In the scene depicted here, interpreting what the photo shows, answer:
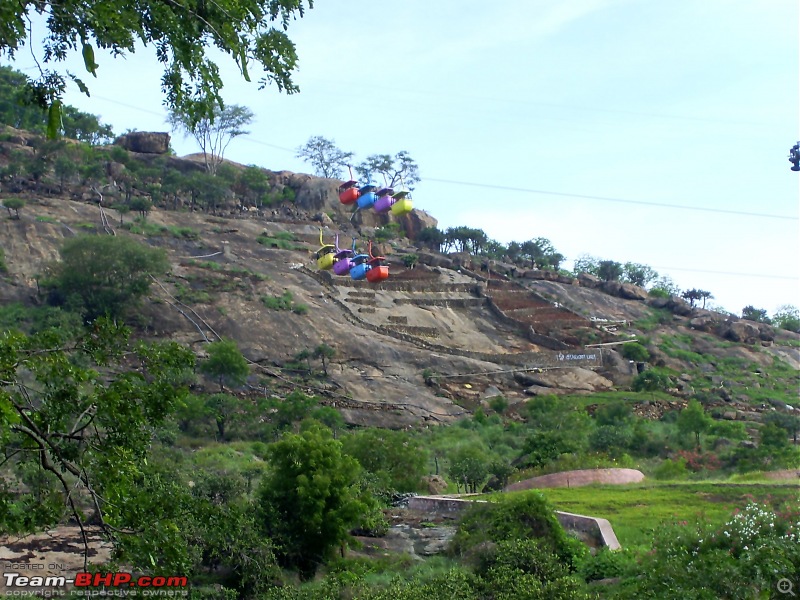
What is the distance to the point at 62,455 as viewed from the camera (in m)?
7.61

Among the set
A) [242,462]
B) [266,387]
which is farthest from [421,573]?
[266,387]

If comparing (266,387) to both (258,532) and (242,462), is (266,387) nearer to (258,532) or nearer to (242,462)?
(242,462)

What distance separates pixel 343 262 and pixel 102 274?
65.3 ft

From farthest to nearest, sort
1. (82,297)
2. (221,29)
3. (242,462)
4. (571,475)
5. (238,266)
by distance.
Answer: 1. (238,266)
2. (82,297)
3. (242,462)
4. (571,475)
5. (221,29)

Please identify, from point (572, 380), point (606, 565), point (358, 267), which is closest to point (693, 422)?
point (358, 267)

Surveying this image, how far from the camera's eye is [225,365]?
155 feet

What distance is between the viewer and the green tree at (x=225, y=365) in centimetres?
4728

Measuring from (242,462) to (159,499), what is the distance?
26639mm

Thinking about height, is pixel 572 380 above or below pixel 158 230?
below

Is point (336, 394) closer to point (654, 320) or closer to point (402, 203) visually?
point (402, 203)

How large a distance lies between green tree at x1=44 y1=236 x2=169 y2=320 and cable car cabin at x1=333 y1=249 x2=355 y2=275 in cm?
1683

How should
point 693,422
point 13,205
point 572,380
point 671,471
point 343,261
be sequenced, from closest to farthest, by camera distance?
point 671,471 → point 343,261 → point 693,422 → point 572,380 → point 13,205

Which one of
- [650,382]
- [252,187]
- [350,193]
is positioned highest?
[252,187]

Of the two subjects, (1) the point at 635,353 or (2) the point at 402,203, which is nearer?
(2) the point at 402,203
